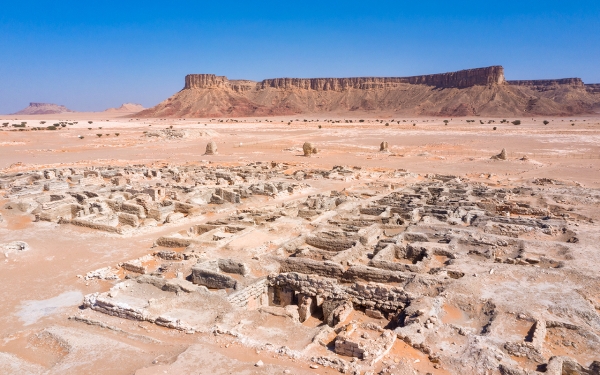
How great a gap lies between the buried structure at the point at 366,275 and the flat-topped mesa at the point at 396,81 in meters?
113

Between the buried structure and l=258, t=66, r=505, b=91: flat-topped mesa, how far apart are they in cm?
11275

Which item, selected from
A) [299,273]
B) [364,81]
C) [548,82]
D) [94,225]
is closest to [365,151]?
[94,225]

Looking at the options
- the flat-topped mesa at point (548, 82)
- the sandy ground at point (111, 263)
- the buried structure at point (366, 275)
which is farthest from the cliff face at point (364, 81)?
the buried structure at point (366, 275)

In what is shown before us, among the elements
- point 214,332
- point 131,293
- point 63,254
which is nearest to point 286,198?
point 63,254

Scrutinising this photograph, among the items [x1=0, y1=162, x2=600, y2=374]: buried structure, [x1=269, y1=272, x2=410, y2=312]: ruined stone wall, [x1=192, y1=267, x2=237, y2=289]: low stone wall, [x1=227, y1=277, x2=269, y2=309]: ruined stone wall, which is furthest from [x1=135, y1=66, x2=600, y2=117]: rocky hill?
[x1=192, y1=267, x2=237, y2=289]: low stone wall

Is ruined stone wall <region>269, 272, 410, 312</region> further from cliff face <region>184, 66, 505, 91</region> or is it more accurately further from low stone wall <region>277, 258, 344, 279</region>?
cliff face <region>184, 66, 505, 91</region>

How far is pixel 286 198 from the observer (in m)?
22.5

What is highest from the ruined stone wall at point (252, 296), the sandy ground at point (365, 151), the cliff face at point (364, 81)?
the cliff face at point (364, 81)

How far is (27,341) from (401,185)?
71.2 feet

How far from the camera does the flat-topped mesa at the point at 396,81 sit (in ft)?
397

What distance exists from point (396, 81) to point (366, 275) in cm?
14274

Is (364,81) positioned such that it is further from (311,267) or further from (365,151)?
(311,267)

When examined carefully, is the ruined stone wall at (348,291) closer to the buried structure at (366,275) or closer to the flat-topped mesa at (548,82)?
the buried structure at (366,275)

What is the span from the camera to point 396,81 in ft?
473
